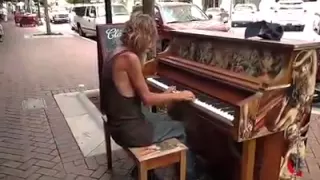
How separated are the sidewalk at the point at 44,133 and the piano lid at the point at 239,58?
49.7 inches

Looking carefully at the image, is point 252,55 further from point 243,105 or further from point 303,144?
point 303,144

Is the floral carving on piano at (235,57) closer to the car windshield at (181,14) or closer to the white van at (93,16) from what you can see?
the car windshield at (181,14)

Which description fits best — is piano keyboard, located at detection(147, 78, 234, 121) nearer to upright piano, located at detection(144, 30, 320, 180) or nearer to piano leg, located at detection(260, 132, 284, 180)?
upright piano, located at detection(144, 30, 320, 180)

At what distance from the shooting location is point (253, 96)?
2020 millimetres

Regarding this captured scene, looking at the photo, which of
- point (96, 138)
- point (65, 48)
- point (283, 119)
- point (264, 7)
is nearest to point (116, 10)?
point (65, 48)

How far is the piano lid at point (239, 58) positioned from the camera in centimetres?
206

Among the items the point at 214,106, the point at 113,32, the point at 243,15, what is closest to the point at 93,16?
the point at 243,15

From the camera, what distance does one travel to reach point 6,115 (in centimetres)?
497

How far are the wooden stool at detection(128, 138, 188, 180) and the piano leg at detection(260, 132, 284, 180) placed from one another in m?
0.54

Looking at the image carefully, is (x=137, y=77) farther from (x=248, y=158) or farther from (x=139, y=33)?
(x=248, y=158)

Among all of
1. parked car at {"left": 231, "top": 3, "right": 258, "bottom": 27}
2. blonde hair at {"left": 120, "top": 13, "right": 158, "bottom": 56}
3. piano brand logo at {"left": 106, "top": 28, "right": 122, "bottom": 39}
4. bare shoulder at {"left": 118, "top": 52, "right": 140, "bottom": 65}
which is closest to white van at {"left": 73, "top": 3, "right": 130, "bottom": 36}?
parked car at {"left": 231, "top": 3, "right": 258, "bottom": 27}

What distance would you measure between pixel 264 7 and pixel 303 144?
14.4 metres

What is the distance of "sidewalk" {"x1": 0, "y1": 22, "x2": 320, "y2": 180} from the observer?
327 cm

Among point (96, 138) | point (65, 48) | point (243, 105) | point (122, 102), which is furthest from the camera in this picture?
point (65, 48)
